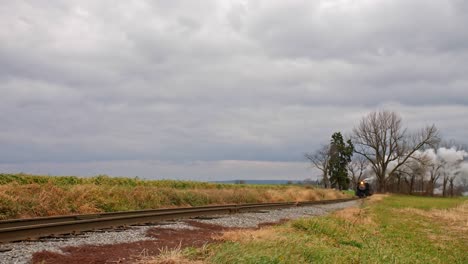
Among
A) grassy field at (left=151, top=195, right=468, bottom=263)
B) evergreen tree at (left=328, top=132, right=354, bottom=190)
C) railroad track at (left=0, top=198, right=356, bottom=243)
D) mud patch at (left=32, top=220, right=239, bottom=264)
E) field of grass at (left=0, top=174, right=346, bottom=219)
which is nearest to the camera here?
mud patch at (left=32, top=220, right=239, bottom=264)

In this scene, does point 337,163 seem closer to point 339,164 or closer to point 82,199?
point 339,164

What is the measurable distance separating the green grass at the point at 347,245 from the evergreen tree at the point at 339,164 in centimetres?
7041

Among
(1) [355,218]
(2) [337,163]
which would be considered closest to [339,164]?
(2) [337,163]

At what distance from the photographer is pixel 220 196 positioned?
1051 inches

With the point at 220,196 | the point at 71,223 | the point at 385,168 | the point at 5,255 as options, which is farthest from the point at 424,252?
the point at 385,168

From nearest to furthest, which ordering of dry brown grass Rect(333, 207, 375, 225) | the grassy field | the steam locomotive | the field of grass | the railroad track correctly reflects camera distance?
the grassy field
the railroad track
the field of grass
dry brown grass Rect(333, 207, 375, 225)
the steam locomotive

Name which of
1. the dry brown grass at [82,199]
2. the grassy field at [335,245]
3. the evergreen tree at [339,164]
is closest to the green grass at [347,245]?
the grassy field at [335,245]

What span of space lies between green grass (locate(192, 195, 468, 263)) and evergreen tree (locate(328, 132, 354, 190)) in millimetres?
70413

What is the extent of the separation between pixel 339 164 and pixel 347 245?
80292 millimetres

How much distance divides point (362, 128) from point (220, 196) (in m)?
69.3

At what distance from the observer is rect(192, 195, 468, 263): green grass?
27.5 feet

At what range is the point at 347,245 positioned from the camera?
12461 millimetres

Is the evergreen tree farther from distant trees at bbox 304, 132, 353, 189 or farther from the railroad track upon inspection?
the railroad track

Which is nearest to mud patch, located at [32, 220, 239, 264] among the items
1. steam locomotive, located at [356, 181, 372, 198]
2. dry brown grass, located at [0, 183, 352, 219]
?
dry brown grass, located at [0, 183, 352, 219]
